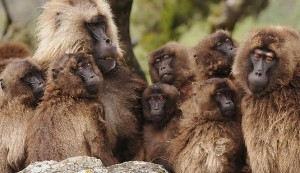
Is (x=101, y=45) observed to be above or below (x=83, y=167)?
above

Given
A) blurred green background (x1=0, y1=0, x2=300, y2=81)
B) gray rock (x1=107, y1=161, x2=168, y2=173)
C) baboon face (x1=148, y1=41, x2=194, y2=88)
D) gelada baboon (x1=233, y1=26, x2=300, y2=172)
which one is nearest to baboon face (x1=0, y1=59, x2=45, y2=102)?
gray rock (x1=107, y1=161, x2=168, y2=173)

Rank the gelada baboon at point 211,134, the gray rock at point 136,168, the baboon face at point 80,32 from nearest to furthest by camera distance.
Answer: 1. the gray rock at point 136,168
2. the gelada baboon at point 211,134
3. the baboon face at point 80,32

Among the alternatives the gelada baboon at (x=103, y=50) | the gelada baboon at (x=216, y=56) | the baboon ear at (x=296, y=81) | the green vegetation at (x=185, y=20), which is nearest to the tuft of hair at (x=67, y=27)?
the gelada baboon at (x=103, y=50)

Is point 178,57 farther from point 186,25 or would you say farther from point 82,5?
point 186,25

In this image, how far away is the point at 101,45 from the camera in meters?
9.47

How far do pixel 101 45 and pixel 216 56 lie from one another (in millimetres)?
1436

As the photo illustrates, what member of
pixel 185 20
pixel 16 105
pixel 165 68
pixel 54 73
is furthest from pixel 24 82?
pixel 185 20

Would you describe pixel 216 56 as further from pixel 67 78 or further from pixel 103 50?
pixel 67 78

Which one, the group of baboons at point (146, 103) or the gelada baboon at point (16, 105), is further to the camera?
the gelada baboon at point (16, 105)

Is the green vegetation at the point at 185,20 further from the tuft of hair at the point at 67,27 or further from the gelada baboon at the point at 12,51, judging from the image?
the tuft of hair at the point at 67,27

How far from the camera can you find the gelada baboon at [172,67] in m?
10.4

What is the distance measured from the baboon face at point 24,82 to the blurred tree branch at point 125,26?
2780 mm

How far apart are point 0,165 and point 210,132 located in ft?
7.13

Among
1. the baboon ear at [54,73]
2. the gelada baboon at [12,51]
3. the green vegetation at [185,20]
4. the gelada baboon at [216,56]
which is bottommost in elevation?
the baboon ear at [54,73]
